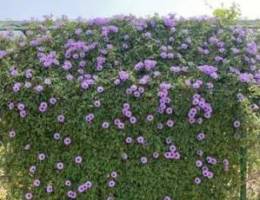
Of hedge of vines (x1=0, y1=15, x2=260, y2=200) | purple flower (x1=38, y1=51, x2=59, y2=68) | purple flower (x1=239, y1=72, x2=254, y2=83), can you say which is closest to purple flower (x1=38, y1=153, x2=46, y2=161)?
hedge of vines (x1=0, y1=15, x2=260, y2=200)

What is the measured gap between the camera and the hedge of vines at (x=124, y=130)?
17.0ft

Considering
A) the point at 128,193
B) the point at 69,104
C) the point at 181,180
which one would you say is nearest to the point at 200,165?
the point at 181,180

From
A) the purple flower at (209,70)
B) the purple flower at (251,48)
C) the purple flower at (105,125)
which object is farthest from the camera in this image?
the purple flower at (251,48)

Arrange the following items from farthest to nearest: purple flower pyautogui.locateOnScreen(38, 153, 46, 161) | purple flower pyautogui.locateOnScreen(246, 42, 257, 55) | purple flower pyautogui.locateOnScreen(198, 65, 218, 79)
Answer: purple flower pyautogui.locateOnScreen(246, 42, 257, 55) < purple flower pyautogui.locateOnScreen(198, 65, 218, 79) < purple flower pyautogui.locateOnScreen(38, 153, 46, 161)

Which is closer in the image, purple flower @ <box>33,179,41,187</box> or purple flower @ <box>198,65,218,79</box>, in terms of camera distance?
purple flower @ <box>33,179,41,187</box>

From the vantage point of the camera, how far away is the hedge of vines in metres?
5.18

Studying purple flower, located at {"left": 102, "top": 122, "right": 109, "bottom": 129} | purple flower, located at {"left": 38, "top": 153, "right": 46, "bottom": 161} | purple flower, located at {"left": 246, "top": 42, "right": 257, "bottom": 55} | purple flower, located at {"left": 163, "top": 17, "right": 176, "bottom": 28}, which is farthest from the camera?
purple flower, located at {"left": 163, "top": 17, "right": 176, "bottom": 28}

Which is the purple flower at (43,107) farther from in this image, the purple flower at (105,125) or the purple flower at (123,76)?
the purple flower at (123,76)

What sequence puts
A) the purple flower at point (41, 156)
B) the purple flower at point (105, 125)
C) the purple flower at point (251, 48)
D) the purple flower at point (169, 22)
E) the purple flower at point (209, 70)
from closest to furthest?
the purple flower at point (105, 125)
the purple flower at point (41, 156)
the purple flower at point (209, 70)
the purple flower at point (251, 48)
the purple flower at point (169, 22)

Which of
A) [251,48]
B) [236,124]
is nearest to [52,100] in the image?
[236,124]

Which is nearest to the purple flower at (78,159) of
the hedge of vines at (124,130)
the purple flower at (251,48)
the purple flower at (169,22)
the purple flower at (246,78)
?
the hedge of vines at (124,130)

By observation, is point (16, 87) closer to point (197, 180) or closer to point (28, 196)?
point (28, 196)

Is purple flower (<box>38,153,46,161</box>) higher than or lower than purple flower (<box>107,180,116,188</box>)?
higher

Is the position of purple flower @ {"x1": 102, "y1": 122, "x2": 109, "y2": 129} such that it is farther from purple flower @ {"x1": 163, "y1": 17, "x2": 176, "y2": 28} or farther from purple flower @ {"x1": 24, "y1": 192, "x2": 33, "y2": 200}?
purple flower @ {"x1": 163, "y1": 17, "x2": 176, "y2": 28}
